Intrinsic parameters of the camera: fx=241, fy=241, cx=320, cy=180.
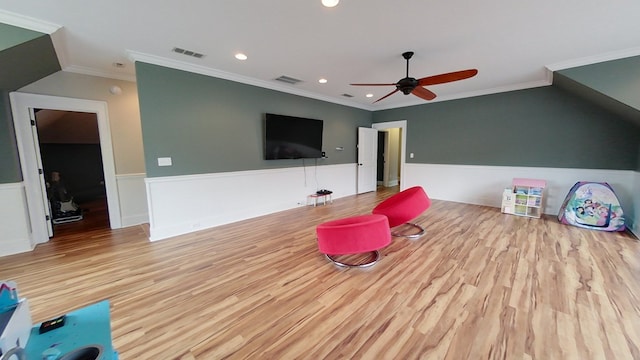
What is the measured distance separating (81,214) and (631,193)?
1027cm

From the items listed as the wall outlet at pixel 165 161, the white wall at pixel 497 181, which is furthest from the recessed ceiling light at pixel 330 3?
the white wall at pixel 497 181

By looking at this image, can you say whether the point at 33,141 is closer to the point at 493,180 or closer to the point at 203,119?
the point at 203,119

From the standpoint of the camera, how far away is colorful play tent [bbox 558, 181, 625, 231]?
3.84m

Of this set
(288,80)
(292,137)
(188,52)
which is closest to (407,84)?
(288,80)

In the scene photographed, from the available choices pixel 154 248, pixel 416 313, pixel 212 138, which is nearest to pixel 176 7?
pixel 212 138

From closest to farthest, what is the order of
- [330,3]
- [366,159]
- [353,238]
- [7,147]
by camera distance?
1. [330,3]
2. [353,238]
3. [7,147]
4. [366,159]

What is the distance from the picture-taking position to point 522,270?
265cm

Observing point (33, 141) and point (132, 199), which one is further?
point (132, 199)

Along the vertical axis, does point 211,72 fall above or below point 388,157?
above

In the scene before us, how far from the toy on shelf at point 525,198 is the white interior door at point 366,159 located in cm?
348

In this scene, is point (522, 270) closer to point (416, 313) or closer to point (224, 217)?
point (416, 313)

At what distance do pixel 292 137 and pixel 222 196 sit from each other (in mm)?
1903

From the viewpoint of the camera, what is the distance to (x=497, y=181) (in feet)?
18.1

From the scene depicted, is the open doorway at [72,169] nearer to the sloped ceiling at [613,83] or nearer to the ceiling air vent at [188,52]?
the ceiling air vent at [188,52]
